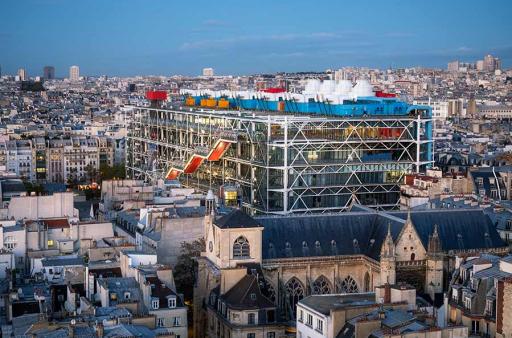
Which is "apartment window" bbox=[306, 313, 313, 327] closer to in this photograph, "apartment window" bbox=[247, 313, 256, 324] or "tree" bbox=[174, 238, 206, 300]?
"apartment window" bbox=[247, 313, 256, 324]

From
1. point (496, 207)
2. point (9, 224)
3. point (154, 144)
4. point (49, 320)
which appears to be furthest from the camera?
point (154, 144)

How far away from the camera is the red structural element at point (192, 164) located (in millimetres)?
109375

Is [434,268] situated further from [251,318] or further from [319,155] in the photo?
[319,155]

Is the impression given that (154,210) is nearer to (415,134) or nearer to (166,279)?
(166,279)

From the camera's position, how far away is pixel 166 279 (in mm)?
57125

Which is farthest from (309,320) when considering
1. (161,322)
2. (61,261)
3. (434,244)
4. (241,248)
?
(61,261)

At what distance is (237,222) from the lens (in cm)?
5878

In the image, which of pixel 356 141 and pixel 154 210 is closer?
pixel 154 210

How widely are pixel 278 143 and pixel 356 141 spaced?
7.94 m

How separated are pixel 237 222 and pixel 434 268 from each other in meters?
11.7

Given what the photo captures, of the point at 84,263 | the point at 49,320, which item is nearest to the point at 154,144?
the point at 84,263

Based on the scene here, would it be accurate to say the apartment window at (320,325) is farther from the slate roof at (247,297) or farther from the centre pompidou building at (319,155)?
the centre pompidou building at (319,155)

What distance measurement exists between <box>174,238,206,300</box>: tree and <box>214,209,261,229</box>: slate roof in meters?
6.58

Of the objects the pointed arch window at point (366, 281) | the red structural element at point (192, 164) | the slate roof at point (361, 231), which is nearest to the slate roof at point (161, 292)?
the slate roof at point (361, 231)
